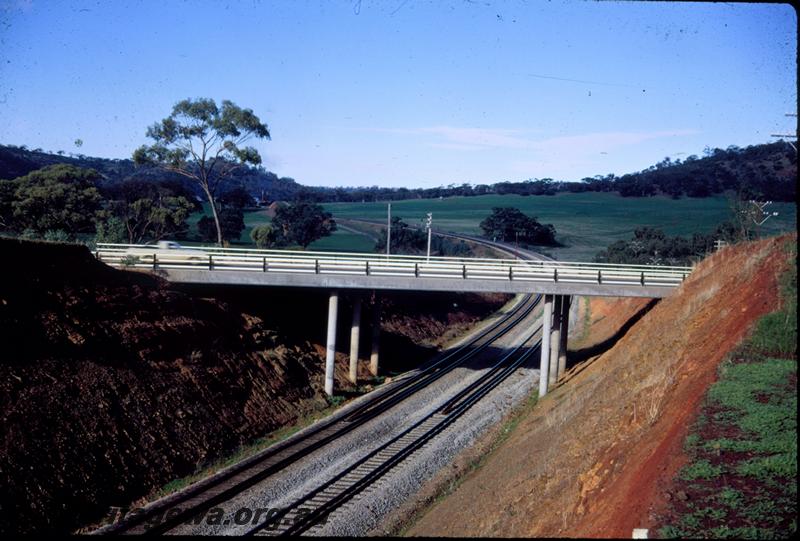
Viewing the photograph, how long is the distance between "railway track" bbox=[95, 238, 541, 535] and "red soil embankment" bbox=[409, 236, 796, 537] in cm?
577

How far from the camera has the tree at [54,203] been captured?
47656 millimetres

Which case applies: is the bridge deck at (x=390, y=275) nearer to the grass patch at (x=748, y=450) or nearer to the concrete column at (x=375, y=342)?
the concrete column at (x=375, y=342)

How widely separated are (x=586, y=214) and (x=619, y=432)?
402ft

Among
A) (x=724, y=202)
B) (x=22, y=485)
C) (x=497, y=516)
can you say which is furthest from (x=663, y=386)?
(x=724, y=202)

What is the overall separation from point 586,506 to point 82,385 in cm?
1669

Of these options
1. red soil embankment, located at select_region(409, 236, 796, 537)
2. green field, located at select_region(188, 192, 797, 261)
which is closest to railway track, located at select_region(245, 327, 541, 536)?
red soil embankment, located at select_region(409, 236, 796, 537)

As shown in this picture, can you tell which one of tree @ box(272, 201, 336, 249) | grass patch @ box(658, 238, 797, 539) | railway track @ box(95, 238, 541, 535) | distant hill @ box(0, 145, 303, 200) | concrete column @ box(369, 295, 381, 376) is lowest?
railway track @ box(95, 238, 541, 535)

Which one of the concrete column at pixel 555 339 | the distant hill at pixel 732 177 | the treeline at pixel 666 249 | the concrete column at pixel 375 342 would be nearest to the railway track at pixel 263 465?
the concrete column at pixel 375 342

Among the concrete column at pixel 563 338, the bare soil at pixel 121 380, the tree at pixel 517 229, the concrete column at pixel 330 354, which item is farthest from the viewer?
the tree at pixel 517 229

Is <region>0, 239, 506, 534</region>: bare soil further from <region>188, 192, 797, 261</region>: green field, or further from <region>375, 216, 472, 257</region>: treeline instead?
<region>188, 192, 797, 261</region>: green field

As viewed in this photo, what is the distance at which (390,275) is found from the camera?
3159cm

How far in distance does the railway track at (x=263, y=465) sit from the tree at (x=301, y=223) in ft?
155

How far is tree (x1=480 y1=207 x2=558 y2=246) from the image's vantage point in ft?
346

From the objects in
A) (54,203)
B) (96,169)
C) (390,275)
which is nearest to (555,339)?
(390,275)
